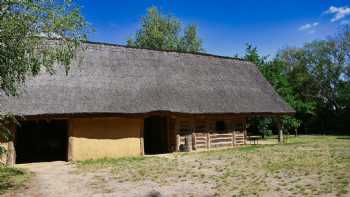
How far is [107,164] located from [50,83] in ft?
16.6

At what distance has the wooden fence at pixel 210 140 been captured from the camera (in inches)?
769

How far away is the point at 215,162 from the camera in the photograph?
48.2 feet

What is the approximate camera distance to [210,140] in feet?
67.8

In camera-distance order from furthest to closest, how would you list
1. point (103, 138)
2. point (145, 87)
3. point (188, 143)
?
point (188, 143) < point (145, 87) < point (103, 138)

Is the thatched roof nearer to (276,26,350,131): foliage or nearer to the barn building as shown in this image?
the barn building

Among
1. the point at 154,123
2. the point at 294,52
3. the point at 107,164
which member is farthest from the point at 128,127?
the point at 294,52

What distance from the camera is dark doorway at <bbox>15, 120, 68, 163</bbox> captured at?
19.5m

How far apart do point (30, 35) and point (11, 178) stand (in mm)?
5402

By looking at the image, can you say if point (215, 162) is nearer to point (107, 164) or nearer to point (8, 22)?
point (107, 164)

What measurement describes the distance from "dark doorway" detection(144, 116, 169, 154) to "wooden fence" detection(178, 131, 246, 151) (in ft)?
4.35

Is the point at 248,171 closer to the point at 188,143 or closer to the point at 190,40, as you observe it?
the point at 188,143

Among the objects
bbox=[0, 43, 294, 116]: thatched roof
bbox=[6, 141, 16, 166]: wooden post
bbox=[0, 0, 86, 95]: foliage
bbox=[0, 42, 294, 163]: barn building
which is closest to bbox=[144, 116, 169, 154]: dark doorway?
bbox=[0, 42, 294, 163]: barn building

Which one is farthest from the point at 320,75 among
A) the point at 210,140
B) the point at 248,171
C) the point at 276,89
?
the point at 248,171

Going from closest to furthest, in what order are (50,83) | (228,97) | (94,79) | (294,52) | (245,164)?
(245,164) → (50,83) → (94,79) → (228,97) → (294,52)
